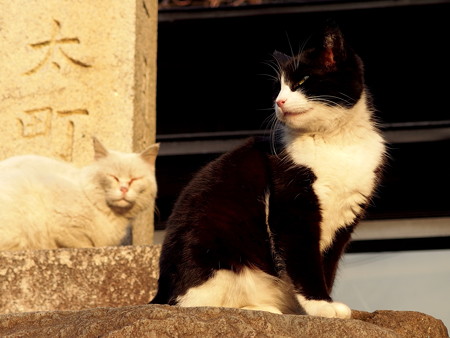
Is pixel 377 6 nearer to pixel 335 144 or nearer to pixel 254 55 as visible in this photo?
pixel 254 55

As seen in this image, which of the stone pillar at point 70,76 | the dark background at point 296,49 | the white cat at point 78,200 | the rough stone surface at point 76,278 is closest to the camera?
the rough stone surface at point 76,278

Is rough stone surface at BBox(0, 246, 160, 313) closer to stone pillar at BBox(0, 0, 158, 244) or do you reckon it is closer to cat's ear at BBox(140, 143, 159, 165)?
cat's ear at BBox(140, 143, 159, 165)

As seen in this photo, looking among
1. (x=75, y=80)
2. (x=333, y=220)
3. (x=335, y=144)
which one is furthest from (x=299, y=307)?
(x=75, y=80)

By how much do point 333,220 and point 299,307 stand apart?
0.27m

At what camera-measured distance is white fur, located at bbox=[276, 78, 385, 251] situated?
2250 millimetres

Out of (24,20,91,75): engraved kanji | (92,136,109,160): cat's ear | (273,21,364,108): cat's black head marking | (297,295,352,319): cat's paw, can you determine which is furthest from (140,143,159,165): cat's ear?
(297,295,352,319): cat's paw

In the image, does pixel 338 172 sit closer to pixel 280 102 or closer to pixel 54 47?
pixel 280 102

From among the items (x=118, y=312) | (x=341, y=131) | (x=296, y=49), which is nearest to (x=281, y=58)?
(x=341, y=131)

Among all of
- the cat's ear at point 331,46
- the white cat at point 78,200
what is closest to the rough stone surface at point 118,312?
the white cat at point 78,200

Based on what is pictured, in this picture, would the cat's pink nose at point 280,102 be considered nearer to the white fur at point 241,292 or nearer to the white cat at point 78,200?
the white fur at point 241,292

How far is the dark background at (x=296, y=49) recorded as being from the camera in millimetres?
6605

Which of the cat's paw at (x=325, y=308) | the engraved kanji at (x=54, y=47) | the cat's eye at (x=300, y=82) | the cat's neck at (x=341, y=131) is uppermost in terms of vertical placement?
the engraved kanji at (x=54, y=47)

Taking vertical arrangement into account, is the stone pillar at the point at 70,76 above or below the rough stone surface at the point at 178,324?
above

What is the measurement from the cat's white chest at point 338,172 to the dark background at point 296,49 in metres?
4.11
